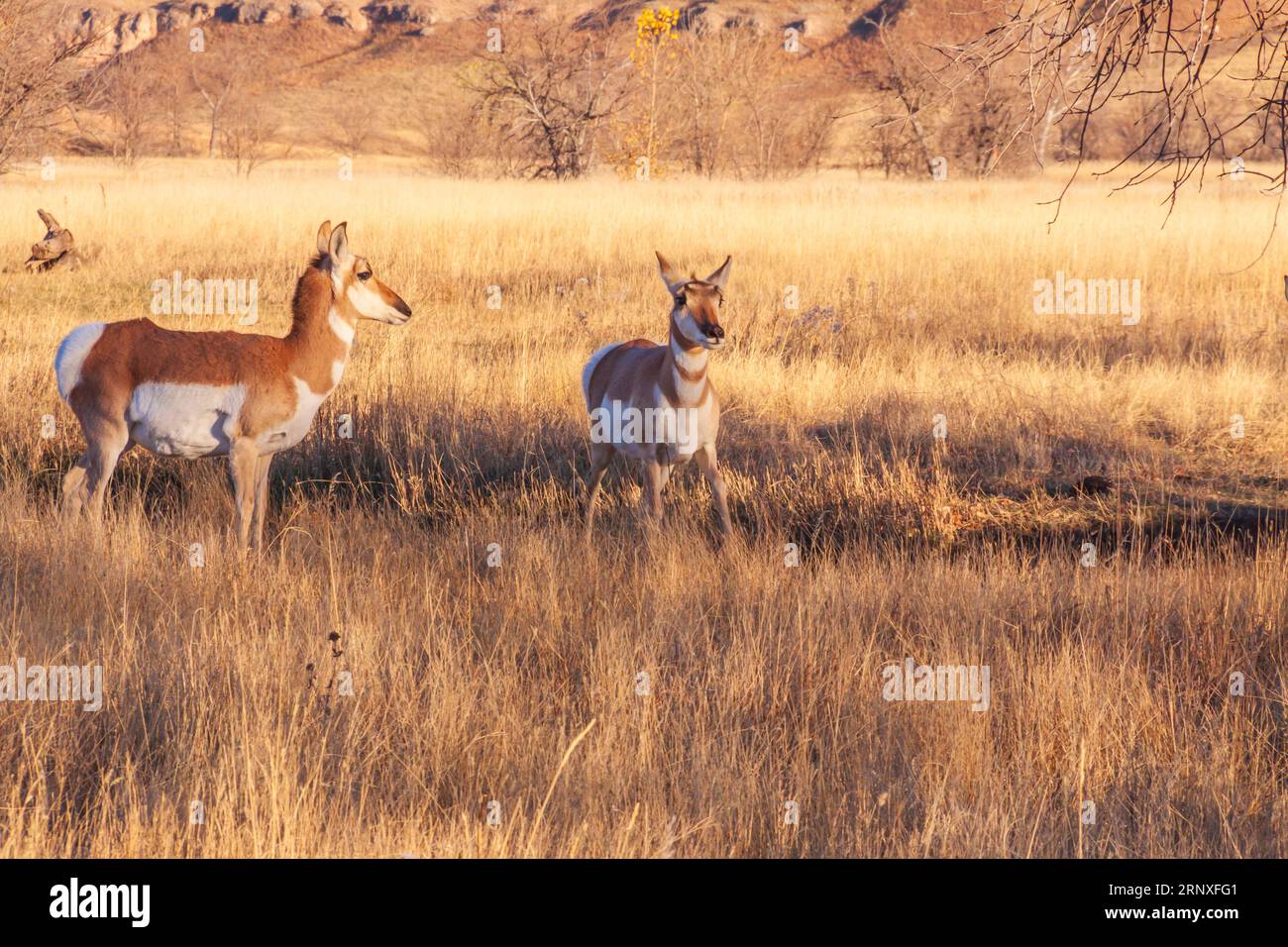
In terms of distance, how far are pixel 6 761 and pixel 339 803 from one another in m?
1.08

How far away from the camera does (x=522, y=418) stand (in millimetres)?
8875

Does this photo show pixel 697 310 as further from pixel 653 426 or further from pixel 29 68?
pixel 29 68

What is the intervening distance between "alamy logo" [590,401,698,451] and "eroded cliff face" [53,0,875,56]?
306 feet

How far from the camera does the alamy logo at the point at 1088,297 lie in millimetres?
12828

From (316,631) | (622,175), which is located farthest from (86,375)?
(622,175)

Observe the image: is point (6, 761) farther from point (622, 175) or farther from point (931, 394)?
point (622, 175)

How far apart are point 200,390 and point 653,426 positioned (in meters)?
2.24

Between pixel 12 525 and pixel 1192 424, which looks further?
pixel 1192 424

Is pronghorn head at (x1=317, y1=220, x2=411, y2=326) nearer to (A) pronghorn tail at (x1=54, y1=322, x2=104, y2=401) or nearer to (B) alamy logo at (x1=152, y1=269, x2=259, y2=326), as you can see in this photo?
(A) pronghorn tail at (x1=54, y1=322, x2=104, y2=401)

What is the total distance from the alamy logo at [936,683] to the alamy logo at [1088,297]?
27.2 ft

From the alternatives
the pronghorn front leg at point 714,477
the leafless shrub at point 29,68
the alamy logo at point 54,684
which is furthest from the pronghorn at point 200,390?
the leafless shrub at point 29,68

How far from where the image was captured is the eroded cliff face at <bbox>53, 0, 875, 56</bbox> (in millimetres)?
96750

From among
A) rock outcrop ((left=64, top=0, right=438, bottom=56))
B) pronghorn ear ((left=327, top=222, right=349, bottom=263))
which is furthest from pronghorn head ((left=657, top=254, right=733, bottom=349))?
rock outcrop ((left=64, top=0, right=438, bottom=56))

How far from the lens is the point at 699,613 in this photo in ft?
17.3
